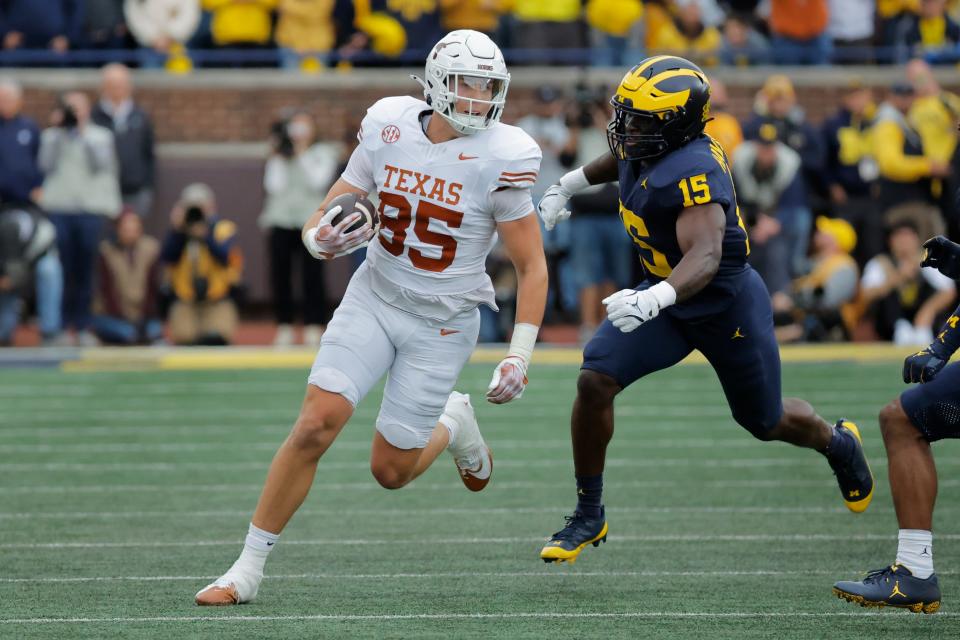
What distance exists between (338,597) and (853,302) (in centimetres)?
806

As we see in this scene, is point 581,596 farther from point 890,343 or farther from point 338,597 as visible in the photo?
point 890,343

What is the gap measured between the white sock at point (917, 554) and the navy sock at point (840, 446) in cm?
105

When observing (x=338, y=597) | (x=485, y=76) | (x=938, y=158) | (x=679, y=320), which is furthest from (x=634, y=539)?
(x=938, y=158)

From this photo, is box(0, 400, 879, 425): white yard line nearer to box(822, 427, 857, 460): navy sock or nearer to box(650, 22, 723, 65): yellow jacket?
box(822, 427, 857, 460): navy sock

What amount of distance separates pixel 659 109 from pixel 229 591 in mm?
2100

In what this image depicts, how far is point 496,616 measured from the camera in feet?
16.7

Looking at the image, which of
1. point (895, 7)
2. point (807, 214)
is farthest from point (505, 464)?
point (895, 7)

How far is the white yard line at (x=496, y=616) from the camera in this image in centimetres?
497

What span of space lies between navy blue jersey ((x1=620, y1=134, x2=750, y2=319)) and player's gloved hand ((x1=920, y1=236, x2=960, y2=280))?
2.32 ft

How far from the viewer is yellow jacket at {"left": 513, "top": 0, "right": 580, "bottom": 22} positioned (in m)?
14.1

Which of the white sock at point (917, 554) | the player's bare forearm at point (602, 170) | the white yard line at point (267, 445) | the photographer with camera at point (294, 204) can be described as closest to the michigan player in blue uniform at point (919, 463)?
the white sock at point (917, 554)

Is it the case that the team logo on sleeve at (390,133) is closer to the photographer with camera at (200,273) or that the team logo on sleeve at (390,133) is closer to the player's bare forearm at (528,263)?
the player's bare forearm at (528,263)

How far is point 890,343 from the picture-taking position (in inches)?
489

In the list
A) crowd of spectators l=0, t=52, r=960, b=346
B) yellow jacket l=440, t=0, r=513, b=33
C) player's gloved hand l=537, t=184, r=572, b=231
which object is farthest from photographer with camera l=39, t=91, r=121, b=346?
player's gloved hand l=537, t=184, r=572, b=231
